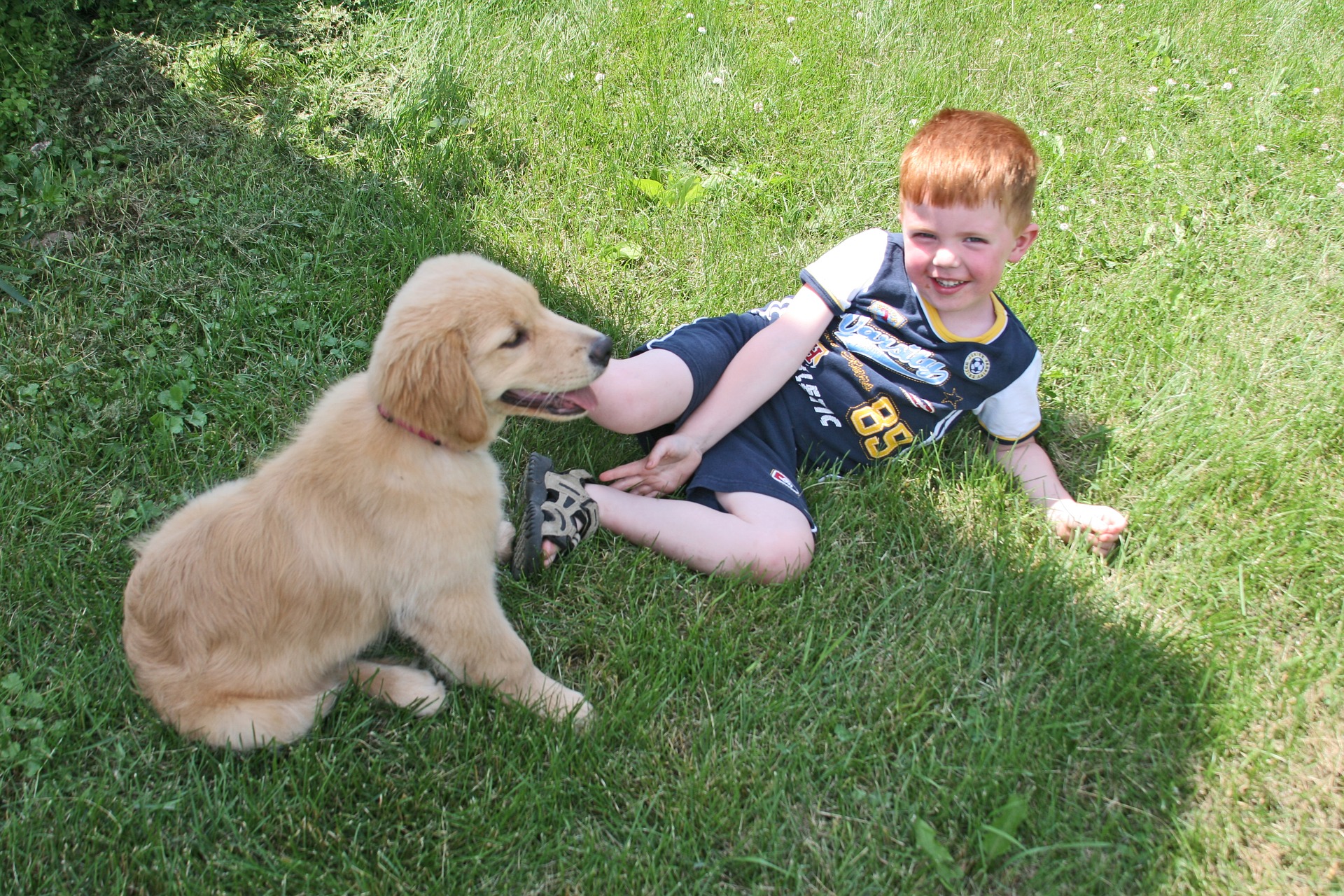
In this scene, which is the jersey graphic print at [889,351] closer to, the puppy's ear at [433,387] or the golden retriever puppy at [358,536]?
the golden retriever puppy at [358,536]

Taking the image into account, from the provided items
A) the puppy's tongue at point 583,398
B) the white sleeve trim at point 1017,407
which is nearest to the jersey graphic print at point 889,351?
the white sleeve trim at point 1017,407

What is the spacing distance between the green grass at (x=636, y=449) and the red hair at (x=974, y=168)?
879mm

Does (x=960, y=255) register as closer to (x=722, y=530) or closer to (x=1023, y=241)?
(x=1023, y=241)

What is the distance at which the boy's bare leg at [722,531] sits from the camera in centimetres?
273

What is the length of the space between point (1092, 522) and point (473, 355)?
2.07m

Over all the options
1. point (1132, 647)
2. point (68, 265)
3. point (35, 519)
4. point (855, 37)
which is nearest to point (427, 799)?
point (35, 519)

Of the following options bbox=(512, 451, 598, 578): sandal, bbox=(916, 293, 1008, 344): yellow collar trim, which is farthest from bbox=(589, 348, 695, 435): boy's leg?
bbox=(916, 293, 1008, 344): yellow collar trim

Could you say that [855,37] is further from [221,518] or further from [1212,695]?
[221,518]

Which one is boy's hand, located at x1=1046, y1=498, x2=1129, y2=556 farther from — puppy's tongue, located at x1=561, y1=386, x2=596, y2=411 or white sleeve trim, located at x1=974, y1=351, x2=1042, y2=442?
puppy's tongue, located at x1=561, y1=386, x2=596, y2=411

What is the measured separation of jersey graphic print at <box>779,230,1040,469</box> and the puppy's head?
3.44ft

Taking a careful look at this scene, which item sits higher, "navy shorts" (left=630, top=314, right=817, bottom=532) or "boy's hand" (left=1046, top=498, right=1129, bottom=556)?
"navy shorts" (left=630, top=314, right=817, bottom=532)

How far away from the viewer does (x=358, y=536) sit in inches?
83.9

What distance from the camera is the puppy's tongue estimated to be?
7.67 ft

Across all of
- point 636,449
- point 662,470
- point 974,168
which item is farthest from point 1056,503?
point 636,449
